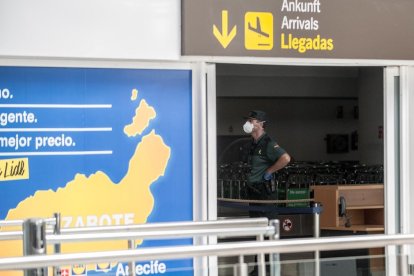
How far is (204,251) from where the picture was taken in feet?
10.8

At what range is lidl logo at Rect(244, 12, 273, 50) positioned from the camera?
6484 millimetres

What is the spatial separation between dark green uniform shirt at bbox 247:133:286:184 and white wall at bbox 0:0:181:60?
2.15 meters

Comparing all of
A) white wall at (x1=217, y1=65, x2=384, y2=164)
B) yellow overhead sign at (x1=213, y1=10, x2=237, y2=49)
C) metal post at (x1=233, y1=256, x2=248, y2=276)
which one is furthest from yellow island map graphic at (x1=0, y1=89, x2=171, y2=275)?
white wall at (x1=217, y1=65, x2=384, y2=164)

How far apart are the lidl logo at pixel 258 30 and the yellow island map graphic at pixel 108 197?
1021mm

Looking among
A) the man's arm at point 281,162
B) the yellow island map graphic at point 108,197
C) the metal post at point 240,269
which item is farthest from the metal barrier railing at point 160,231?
the man's arm at point 281,162

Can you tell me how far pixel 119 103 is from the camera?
20.7 feet

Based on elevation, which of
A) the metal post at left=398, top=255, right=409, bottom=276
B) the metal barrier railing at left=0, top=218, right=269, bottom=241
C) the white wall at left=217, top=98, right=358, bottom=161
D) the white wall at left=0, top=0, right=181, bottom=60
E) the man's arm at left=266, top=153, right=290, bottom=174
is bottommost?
the metal post at left=398, top=255, right=409, bottom=276

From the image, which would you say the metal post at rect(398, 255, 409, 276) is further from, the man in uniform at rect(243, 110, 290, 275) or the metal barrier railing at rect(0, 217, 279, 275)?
the man in uniform at rect(243, 110, 290, 275)

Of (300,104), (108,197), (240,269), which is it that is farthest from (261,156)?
(300,104)

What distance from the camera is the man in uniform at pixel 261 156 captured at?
8.07 metres

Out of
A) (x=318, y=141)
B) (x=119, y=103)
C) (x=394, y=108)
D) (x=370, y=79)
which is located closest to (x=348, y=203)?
(x=394, y=108)

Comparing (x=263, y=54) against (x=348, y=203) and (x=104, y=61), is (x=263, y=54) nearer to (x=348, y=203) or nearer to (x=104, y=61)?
(x=104, y=61)

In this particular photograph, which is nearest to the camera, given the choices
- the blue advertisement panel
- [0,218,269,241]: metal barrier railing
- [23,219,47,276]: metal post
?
[23,219,47,276]: metal post

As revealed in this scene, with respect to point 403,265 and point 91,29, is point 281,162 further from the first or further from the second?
point 403,265
